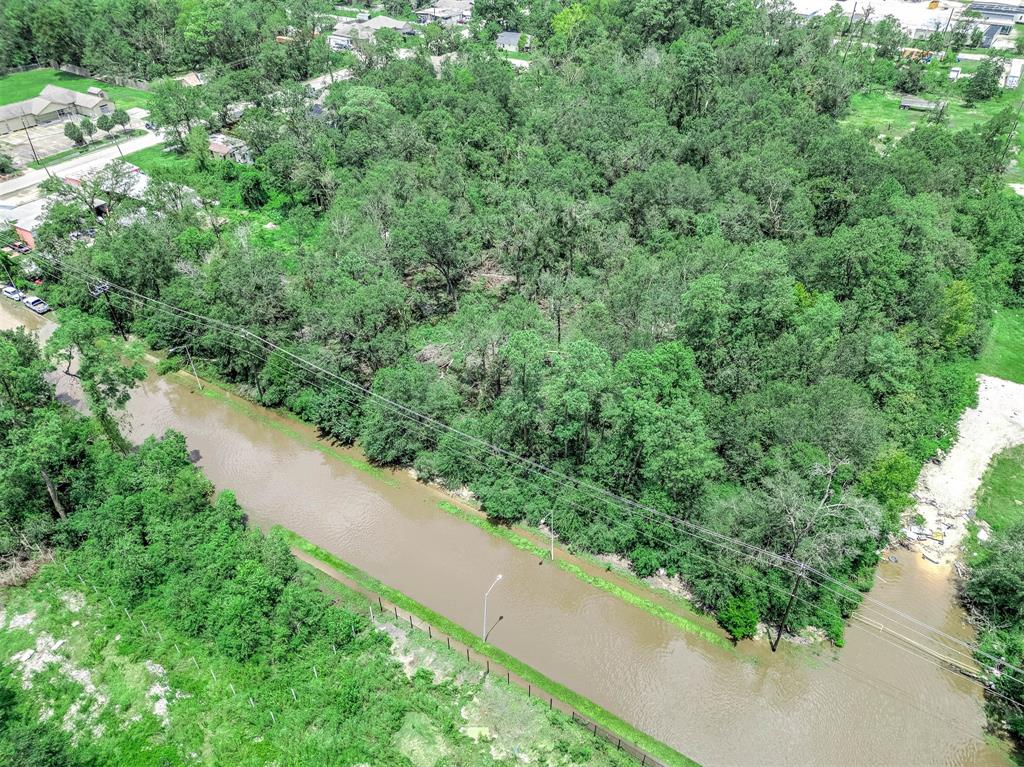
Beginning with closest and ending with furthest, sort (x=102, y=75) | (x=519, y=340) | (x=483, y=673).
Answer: (x=483, y=673)
(x=519, y=340)
(x=102, y=75)

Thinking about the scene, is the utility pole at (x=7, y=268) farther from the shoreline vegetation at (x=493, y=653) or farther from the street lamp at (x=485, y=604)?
the street lamp at (x=485, y=604)

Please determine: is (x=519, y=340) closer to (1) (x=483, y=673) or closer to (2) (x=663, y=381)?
(2) (x=663, y=381)

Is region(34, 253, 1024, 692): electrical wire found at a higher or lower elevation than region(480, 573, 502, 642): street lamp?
higher

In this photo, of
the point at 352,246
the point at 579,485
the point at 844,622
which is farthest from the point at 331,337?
the point at 844,622

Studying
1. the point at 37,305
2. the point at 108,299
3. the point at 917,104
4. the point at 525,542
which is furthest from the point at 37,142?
the point at 917,104

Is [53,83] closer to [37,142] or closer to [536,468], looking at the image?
[37,142]

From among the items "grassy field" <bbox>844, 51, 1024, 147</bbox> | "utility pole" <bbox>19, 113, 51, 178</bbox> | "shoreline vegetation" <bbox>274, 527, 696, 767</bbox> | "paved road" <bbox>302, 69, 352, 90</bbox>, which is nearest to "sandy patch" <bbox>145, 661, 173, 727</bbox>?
"shoreline vegetation" <bbox>274, 527, 696, 767</bbox>

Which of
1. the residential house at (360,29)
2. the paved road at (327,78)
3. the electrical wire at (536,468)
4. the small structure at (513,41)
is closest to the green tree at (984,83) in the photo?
the small structure at (513,41)

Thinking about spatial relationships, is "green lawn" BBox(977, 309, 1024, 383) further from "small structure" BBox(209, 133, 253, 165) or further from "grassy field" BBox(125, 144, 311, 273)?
"small structure" BBox(209, 133, 253, 165)
